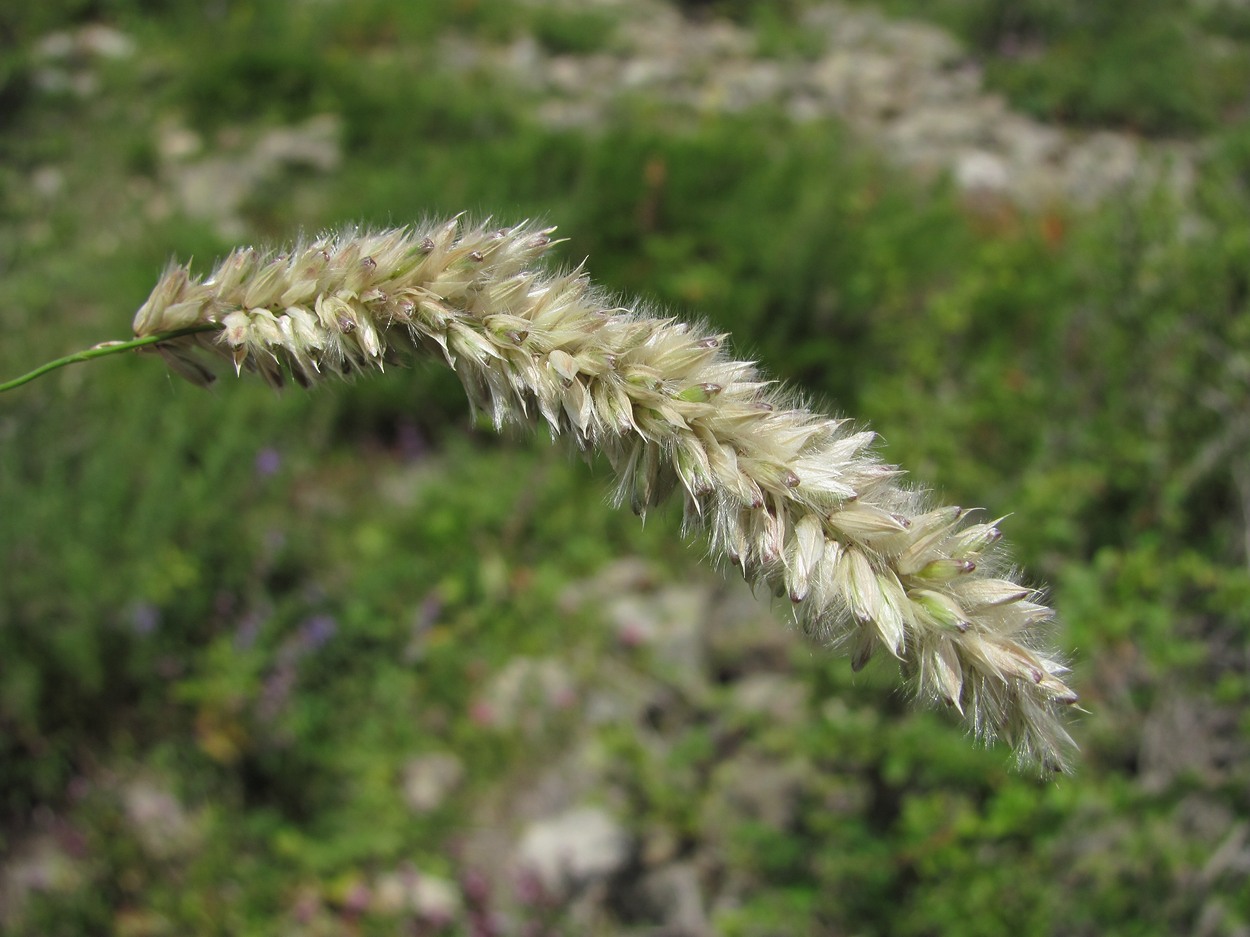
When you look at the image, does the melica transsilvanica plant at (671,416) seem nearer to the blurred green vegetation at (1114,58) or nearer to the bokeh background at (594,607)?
the bokeh background at (594,607)

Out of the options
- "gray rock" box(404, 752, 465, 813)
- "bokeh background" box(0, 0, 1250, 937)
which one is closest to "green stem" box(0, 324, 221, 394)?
"bokeh background" box(0, 0, 1250, 937)

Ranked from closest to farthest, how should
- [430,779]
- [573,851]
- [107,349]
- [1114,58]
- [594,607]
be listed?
[107,349], [573,851], [430,779], [594,607], [1114,58]

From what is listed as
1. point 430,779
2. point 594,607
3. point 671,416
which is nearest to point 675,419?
point 671,416

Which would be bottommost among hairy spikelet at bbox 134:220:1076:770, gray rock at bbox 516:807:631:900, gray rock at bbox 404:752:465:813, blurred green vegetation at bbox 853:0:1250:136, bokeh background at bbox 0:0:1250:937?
gray rock at bbox 404:752:465:813

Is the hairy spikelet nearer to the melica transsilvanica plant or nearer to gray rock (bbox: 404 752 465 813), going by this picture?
the melica transsilvanica plant

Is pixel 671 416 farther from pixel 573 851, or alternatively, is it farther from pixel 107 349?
pixel 573 851

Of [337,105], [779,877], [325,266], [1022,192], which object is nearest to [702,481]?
[325,266]

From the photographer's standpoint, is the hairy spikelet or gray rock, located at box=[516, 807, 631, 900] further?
gray rock, located at box=[516, 807, 631, 900]
